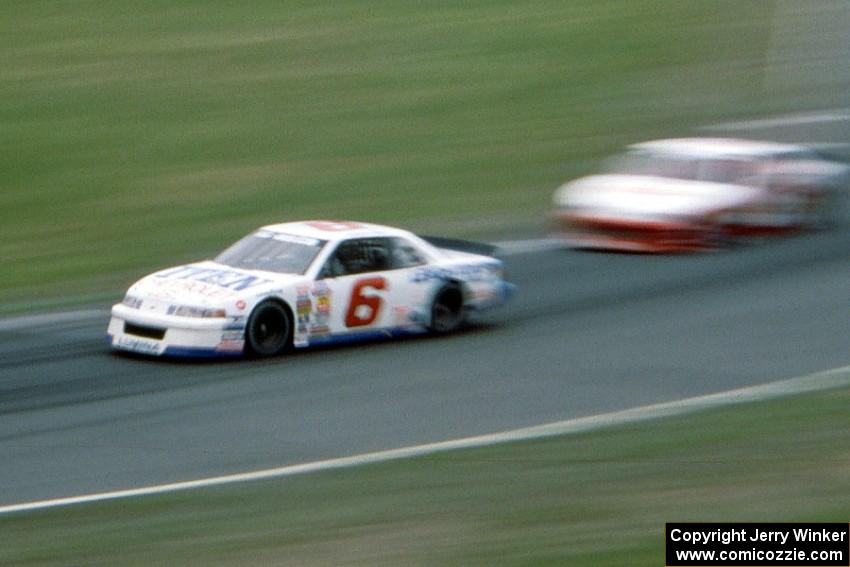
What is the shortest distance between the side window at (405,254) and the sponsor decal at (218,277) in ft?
4.75

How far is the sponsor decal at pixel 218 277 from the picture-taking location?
41.6 ft

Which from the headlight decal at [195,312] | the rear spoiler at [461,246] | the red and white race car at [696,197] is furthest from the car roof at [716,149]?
the headlight decal at [195,312]

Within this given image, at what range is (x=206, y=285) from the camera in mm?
12648

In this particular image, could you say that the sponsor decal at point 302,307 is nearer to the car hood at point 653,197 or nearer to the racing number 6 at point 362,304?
the racing number 6 at point 362,304

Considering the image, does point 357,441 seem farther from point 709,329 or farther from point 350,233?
point 709,329

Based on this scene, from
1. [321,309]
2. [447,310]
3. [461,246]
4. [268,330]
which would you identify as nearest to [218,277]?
[268,330]

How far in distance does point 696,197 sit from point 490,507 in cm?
1073

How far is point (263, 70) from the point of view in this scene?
85.8 ft

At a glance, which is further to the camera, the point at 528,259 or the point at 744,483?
the point at 528,259

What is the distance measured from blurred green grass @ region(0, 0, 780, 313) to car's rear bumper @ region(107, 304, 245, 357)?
3.01 metres

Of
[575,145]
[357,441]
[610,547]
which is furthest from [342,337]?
[575,145]

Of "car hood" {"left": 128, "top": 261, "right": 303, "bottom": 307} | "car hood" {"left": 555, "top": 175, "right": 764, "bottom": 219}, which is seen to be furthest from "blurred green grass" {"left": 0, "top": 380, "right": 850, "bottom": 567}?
"car hood" {"left": 555, "top": 175, "right": 764, "bottom": 219}

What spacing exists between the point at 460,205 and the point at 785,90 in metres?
8.67

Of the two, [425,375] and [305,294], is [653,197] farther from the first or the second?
[425,375]
